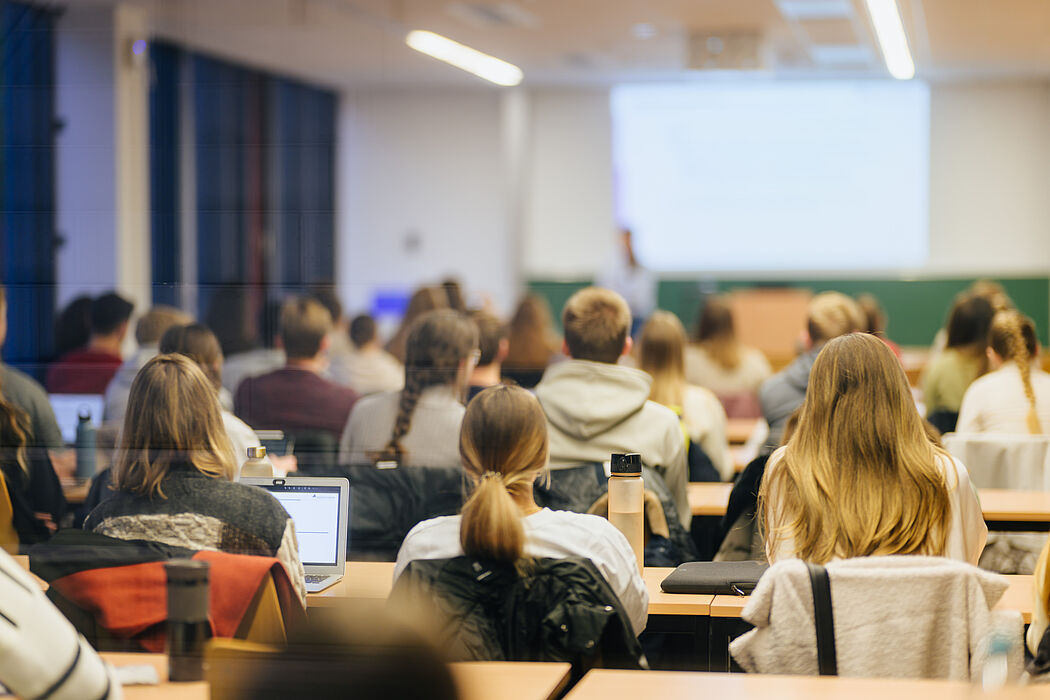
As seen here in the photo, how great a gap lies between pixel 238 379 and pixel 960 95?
26.4ft

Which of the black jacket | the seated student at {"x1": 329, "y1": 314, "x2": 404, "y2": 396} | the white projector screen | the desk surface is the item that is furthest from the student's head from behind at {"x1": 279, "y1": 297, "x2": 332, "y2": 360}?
the white projector screen

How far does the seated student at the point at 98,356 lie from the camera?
14.2 feet

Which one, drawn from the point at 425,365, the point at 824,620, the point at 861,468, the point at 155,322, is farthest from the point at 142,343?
the point at 824,620

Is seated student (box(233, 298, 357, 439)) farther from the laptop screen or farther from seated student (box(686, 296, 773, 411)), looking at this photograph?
seated student (box(686, 296, 773, 411))

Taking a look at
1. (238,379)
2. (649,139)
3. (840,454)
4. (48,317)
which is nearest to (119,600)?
(840,454)

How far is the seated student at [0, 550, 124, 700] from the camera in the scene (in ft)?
4.29

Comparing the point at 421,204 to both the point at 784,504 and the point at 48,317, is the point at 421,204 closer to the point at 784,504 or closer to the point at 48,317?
the point at 48,317

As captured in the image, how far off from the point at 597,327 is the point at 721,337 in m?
2.37

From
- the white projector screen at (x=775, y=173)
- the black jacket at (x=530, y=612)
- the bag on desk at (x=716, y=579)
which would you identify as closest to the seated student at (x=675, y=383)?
the bag on desk at (x=716, y=579)

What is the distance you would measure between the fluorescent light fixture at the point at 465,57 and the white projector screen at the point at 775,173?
1.11 meters

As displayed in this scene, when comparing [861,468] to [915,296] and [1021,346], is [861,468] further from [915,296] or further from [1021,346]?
[915,296]

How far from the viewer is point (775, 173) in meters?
10.5

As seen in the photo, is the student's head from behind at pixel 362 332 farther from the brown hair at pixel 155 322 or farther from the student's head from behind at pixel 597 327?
the student's head from behind at pixel 597 327

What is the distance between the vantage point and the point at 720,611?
2396 mm
